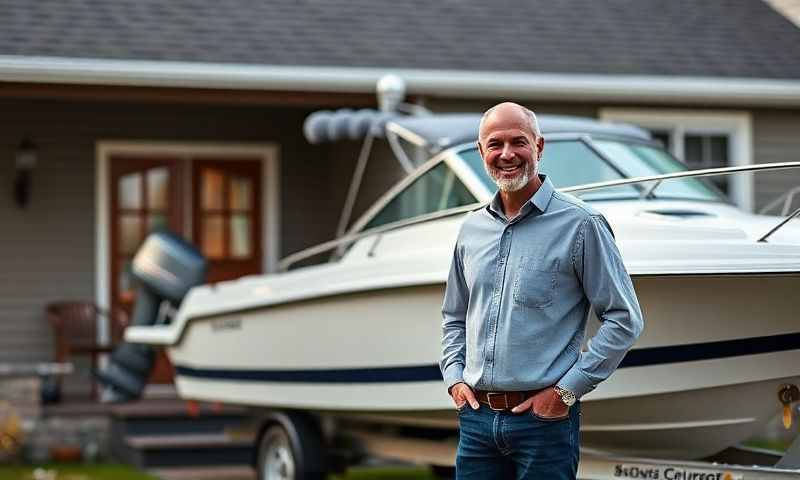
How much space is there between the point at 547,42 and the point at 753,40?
2011 mm

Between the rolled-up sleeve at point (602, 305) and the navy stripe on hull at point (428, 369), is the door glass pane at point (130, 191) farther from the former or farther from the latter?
the rolled-up sleeve at point (602, 305)

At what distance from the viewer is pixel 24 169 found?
11352 mm

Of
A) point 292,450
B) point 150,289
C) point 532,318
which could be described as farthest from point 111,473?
point 532,318

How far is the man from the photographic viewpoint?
400cm

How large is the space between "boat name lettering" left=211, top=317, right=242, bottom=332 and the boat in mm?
12

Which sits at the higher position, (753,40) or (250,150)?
(753,40)

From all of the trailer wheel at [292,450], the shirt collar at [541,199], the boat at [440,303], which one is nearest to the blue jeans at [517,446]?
the shirt collar at [541,199]

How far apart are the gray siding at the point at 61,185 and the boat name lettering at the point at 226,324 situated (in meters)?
3.81

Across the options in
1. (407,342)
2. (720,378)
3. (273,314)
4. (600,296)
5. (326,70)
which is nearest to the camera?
(600,296)

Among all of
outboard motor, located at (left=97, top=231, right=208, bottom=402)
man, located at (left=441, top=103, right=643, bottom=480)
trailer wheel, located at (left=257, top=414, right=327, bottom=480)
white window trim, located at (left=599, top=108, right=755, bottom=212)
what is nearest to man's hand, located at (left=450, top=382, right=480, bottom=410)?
man, located at (left=441, top=103, right=643, bottom=480)

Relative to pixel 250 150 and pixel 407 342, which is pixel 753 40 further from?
pixel 407 342

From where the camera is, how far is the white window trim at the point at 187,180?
38.9ft

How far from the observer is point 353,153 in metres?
11.6

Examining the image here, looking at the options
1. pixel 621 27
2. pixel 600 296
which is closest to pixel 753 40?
pixel 621 27
